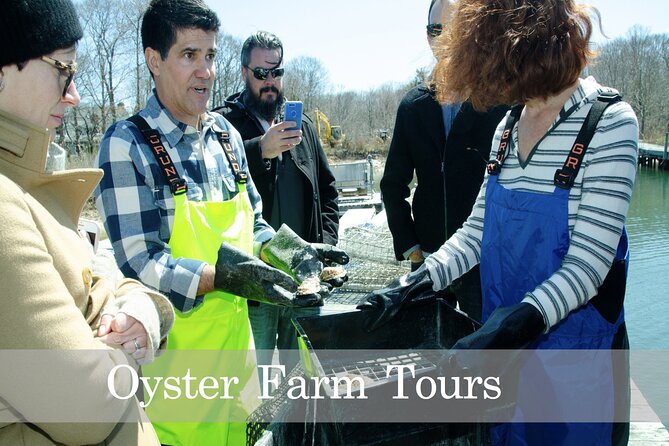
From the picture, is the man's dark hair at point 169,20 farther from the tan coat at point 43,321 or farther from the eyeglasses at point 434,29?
the eyeglasses at point 434,29

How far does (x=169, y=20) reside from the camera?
2225 millimetres

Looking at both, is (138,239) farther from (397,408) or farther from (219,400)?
(397,408)

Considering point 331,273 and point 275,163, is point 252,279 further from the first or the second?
point 275,163

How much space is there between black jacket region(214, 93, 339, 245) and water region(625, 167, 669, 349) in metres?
6.12

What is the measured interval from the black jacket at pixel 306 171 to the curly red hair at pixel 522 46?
1639mm

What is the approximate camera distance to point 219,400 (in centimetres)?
212

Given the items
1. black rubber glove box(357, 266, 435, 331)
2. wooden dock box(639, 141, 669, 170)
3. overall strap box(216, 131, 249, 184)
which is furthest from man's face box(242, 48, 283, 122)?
wooden dock box(639, 141, 669, 170)

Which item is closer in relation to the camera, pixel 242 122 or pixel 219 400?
pixel 219 400

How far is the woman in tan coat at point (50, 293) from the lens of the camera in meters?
1.07

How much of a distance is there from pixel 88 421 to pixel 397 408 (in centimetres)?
71

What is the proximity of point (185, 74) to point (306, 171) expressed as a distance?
4.48 feet

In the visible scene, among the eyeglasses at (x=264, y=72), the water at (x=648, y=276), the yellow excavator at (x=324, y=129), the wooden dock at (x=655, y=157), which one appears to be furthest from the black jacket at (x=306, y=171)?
the wooden dock at (x=655, y=157)

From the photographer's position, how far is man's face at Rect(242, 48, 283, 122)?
355 cm

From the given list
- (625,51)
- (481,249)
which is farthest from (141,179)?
(625,51)
